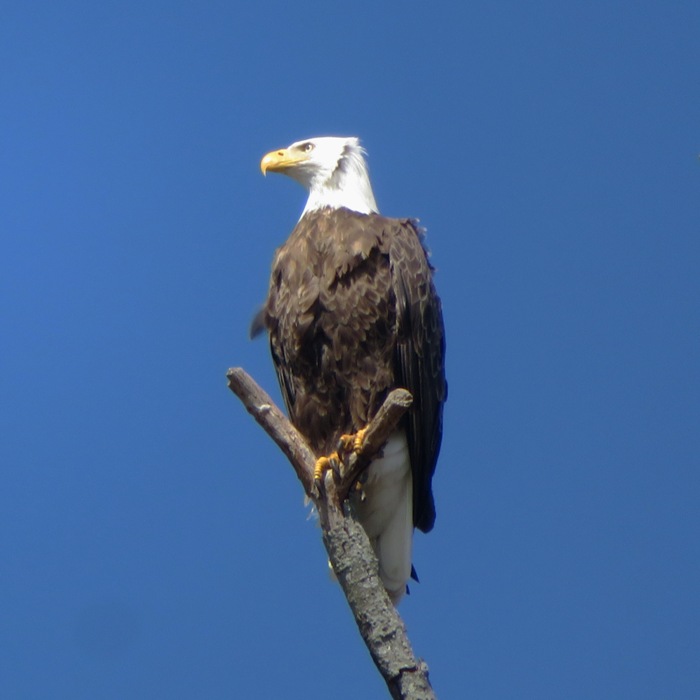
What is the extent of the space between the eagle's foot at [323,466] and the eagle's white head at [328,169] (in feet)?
3.77

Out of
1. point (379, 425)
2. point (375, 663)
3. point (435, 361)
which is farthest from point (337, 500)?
point (435, 361)

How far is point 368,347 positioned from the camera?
159 inches

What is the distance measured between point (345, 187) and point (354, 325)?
2.54ft

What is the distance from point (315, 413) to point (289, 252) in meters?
0.58

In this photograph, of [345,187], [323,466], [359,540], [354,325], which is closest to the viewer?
[359,540]

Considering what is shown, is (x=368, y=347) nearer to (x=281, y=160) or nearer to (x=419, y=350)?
(x=419, y=350)

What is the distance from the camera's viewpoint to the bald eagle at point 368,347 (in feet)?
13.2

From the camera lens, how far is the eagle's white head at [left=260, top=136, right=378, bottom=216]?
4516 millimetres

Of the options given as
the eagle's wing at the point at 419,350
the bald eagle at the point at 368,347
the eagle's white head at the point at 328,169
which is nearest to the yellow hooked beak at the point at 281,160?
the eagle's white head at the point at 328,169

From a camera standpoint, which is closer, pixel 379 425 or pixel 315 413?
pixel 379 425

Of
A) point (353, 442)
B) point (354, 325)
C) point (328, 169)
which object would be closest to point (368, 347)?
point (354, 325)

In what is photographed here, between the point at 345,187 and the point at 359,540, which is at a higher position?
the point at 345,187

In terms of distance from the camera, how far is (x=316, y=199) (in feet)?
14.9

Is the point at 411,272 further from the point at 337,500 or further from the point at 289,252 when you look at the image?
the point at 337,500
